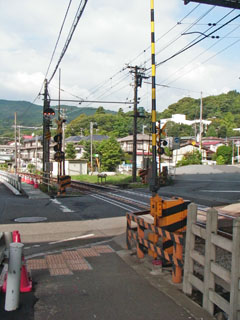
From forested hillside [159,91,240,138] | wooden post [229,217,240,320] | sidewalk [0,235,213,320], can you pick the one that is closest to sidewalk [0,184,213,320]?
sidewalk [0,235,213,320]

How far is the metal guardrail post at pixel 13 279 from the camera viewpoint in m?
4.37

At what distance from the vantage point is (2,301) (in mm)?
4613

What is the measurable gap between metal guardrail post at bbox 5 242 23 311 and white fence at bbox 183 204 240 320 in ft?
7.63

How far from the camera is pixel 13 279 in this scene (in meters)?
4.41

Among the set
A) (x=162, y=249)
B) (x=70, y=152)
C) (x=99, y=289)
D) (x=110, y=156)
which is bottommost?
(x=99, y=289)

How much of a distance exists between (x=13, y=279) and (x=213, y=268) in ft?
8.30

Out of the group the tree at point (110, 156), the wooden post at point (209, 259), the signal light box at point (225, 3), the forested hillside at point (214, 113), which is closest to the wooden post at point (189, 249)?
the wooden post at point (209, 259)

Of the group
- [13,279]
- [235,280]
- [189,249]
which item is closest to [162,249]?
[189,249]

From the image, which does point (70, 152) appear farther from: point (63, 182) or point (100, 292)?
point (100, 292)

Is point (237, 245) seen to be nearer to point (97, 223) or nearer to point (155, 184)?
point (155, 184)

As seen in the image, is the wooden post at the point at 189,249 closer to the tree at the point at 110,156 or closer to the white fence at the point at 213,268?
the white fence at the point at 213,268

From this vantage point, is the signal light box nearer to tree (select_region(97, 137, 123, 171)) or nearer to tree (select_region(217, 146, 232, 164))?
tree (select_region(217, 146, 232, 164))

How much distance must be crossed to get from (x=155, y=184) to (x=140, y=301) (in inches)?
139

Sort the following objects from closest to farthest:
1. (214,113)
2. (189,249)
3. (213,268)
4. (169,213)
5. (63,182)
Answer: (213,268) → (189,249) → (169,213) → (63,182) → (214,113)
